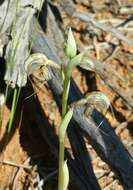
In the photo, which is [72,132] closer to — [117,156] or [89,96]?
[117,156]

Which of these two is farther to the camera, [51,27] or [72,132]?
[51,27]

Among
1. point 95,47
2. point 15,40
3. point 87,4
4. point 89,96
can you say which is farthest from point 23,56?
point 87,4

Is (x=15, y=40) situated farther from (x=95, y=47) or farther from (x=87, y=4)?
(x=87, y=4)

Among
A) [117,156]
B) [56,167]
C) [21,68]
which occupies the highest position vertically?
[21,68]

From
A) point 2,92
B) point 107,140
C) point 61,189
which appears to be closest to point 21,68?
point 2,92

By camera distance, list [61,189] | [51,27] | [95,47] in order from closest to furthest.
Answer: [61,189]
[51,27]
[95,47]

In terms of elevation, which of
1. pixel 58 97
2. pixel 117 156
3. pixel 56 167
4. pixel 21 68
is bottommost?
pixel 56 167

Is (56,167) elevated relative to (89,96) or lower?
Answer: lower

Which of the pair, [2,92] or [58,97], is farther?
[2,92]

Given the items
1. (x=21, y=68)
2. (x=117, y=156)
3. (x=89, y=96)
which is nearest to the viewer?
(x=89, y=96)
